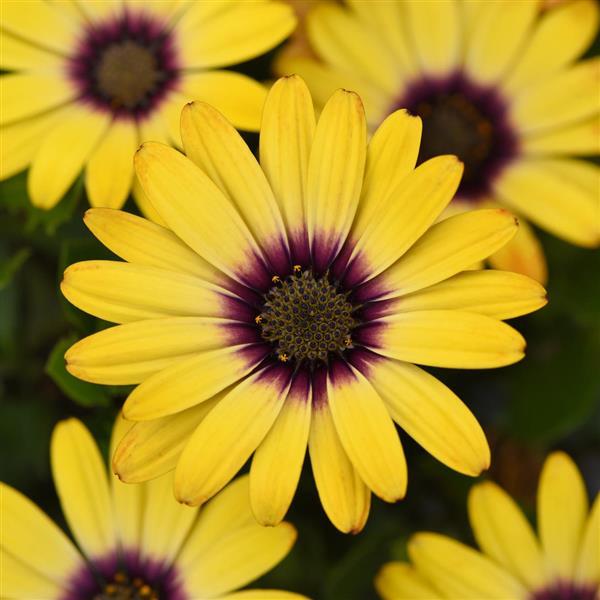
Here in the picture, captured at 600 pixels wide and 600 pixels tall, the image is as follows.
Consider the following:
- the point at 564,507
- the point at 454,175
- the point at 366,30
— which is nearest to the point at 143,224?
the point at 454,175

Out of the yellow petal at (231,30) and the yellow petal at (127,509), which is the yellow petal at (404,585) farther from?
the yellow petal at (231,30)

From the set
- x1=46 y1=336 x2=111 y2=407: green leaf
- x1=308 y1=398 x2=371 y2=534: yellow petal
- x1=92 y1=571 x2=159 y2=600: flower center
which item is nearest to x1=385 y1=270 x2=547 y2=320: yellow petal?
x1=308 y1=398 x2=371 y2=534: yellow petal

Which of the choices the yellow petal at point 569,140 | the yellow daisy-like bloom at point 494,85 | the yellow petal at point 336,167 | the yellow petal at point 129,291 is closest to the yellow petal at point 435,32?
the yellow daisy-like bloom at point 494,85

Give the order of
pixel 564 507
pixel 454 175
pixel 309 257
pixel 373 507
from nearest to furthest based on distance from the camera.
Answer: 1. pixel 454 175
2. pixel 309 257
3. pixel 564 507
4. pixel 373 507

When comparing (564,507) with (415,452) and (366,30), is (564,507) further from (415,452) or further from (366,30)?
(366,30)

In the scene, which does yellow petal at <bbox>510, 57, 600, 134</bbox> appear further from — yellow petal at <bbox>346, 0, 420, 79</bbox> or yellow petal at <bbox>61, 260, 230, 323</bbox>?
yellow petal at <bbox>61, 260, 230, 323</bbox>

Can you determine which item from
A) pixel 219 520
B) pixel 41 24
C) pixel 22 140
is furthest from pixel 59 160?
pixel 219 520

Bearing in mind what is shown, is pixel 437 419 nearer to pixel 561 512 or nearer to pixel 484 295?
pixel 484 295
